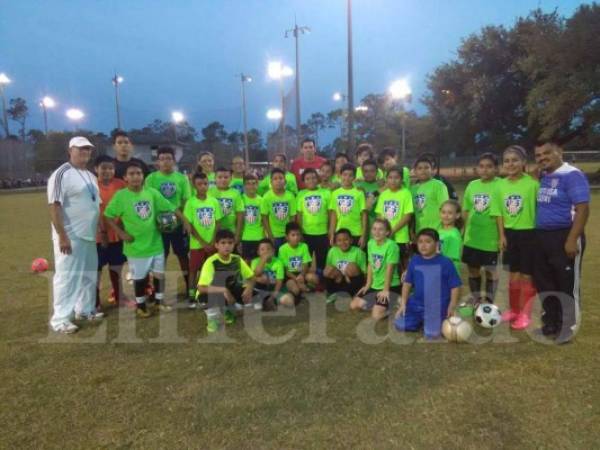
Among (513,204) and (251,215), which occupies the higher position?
(513,204)

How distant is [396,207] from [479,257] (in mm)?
1147

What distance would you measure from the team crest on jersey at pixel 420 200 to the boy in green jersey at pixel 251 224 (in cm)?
209

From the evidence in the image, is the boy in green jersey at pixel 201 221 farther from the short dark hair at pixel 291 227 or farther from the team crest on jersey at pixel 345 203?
the team crest on jersey at pixel 345 203

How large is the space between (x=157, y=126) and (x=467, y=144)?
63.2 meters

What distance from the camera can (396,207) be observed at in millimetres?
5559

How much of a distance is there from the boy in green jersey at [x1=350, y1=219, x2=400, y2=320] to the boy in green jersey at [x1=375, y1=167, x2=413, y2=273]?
0.42ft

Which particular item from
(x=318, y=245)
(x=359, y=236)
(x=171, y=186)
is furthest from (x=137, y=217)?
(x=359, y=236)

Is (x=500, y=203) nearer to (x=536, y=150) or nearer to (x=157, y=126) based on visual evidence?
(x=536, y=150)

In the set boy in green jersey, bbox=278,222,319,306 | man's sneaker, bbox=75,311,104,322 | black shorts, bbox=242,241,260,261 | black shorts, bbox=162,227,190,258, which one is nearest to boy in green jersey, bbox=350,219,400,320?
boy in green jersey, bbox=278,222,319,306

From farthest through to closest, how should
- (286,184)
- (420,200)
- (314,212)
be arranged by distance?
(286,184)
(314,212)
(420,200)

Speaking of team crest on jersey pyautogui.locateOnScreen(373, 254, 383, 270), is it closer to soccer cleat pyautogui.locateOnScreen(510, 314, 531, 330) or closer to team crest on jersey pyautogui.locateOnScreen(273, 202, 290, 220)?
team crest on jersey pyautogui.locateOnScreen(273, 202, 290, 220)

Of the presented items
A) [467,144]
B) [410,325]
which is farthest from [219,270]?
[467,144]

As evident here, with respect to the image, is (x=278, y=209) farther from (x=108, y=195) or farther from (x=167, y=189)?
(x=108, y=195)

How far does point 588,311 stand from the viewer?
5062 mm
